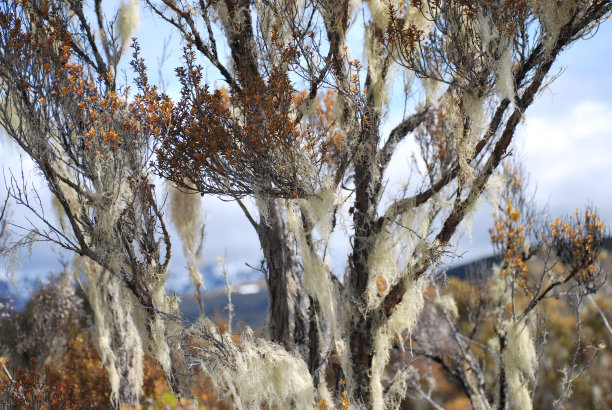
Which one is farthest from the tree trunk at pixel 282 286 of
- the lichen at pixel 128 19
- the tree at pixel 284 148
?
the lichen at pixel 128 19

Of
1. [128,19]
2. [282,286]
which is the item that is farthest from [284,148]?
[128,19]

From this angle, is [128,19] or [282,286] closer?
[282,286]

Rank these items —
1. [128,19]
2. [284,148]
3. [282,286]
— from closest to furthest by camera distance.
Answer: [284,148] → [282,286] → [128,19]

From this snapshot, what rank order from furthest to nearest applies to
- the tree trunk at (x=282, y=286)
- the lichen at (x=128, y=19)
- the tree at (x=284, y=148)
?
the lichen at (x=128, y=19) → the tree trunk at (x=282, y=286) → the tree at (x=284, y=148)

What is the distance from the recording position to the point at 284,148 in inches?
178

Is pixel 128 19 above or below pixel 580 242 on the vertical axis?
above

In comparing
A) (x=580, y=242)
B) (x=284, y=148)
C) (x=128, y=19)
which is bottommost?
(x=580, y=242)

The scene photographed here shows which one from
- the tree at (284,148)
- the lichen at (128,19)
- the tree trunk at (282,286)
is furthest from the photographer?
the lichen at (128,19)

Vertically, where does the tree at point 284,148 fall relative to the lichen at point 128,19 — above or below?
below

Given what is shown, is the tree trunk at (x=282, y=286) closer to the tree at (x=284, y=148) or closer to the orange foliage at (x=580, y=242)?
the tree at (x=284, y=148)

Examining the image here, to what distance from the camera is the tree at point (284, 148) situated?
177 inches

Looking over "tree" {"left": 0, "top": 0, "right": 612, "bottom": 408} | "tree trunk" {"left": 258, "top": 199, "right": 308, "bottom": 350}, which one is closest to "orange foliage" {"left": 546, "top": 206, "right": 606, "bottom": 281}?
"tree" {"left": 0, "top": 0, "right": 612, "bottom": 408}

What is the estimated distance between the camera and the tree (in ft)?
14.8

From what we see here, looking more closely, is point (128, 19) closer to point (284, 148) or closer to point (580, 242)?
point (284, 148)
